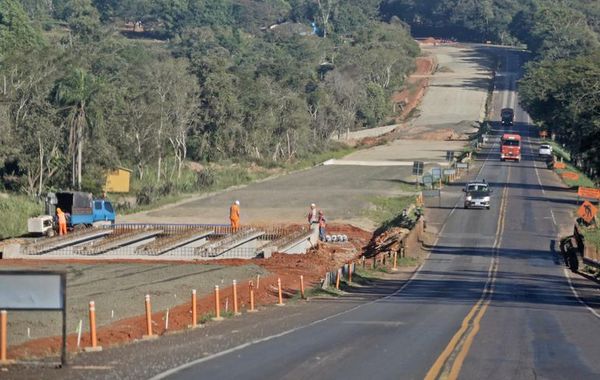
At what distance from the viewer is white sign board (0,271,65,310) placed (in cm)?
1764

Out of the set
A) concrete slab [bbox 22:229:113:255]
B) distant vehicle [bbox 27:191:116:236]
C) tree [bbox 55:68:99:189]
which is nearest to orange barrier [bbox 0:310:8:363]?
concrete slab [bbox 22:229:113:255]

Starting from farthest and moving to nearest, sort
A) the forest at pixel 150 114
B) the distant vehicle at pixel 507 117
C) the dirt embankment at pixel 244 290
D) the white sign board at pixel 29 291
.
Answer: the distant vehicle at pixel 507 117, the forest at pixel 150 114, the dirt embankment at pixel 244 290, the white sign board at pixel 29 291

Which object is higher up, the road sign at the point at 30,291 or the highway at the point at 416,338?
the road sign at the point at 30,291

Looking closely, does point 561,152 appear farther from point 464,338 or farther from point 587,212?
point 464,338

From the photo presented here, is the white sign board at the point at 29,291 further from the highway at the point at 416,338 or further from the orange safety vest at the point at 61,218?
the orange safety vest at the point at 61,218

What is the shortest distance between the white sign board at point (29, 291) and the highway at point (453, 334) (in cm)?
208

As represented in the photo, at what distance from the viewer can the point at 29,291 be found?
58.1 feet

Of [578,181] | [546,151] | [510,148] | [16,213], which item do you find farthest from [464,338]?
[546,151]

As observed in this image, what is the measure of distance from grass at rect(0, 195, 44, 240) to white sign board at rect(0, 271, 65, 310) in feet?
133

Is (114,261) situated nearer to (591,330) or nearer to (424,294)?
(424,294)

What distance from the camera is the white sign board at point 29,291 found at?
17641 mm

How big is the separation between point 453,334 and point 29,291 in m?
9.80

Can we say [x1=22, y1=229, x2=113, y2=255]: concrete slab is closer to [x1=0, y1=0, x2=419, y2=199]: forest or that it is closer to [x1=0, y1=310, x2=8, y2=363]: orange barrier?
[x1=0, y1=0, x2=419, y2=199]: forest

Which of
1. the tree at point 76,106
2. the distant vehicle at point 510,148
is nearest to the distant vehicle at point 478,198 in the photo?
the tree at point 76,106
